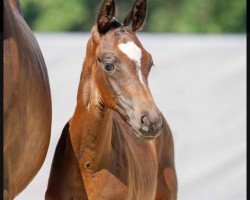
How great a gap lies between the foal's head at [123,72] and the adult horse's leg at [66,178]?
0.30m

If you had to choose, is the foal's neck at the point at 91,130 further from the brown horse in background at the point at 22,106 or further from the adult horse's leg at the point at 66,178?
the brown horse in background at the point at 22,106

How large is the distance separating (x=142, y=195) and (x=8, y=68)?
4.41ft

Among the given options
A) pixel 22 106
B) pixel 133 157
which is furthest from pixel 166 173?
pixel 22 106

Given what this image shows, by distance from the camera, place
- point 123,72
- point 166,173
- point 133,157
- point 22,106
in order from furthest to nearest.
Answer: point 166,173 < point 133,157 < point 123,72 < point 22,106

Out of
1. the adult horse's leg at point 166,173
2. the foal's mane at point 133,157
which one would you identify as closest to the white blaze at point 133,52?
the foal's mane at point 133,157

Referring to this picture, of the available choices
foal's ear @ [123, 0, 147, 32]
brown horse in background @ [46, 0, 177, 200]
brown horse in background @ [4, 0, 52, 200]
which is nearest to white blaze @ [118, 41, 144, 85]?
brown horse in background @ [46, 0, 177, 200]

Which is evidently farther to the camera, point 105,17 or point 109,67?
point 105,17

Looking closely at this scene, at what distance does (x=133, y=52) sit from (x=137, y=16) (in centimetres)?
34

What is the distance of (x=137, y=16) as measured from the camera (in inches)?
175

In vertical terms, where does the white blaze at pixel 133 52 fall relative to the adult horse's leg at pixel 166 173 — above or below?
above

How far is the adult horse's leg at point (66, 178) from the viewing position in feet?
14.4

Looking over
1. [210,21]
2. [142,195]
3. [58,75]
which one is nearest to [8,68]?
[142,195]

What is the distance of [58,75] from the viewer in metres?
6.73

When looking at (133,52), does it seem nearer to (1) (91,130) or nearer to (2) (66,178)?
(1) (91,130)
